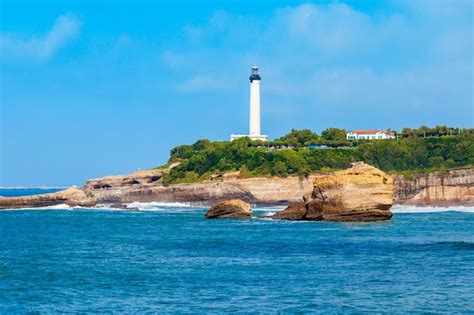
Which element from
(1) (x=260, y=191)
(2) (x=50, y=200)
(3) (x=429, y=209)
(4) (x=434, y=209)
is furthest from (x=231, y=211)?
(2) (x=50, y=200)

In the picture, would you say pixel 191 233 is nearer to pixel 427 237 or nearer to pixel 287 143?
pixel 427 237

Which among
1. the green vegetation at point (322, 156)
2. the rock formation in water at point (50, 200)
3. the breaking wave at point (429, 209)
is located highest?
the green vegetation at point (322, 156)

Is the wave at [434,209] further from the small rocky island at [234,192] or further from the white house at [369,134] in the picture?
the white house at [369,134]

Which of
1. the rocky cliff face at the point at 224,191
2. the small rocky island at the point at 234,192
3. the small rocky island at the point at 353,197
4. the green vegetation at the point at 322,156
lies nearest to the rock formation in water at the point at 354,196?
the small rocky island at the point at 353,197

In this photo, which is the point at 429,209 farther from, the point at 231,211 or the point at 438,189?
the point at 231,211

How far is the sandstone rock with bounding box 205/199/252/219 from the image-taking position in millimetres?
76062

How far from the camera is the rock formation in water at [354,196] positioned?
211ft

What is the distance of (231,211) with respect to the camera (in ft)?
251

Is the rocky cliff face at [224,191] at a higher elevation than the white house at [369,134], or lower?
lower

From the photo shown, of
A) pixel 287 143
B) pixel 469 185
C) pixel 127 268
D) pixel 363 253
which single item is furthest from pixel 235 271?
pixel 287 143

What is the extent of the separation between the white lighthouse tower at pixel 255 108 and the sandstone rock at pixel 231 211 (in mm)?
57389

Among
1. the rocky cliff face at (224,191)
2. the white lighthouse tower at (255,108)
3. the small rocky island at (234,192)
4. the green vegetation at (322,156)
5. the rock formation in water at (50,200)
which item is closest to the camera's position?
the small rocky island at (234,192)

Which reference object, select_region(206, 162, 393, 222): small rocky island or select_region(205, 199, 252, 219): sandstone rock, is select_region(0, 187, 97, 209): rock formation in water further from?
select_region(206, 162, 393, 222): small rocky island

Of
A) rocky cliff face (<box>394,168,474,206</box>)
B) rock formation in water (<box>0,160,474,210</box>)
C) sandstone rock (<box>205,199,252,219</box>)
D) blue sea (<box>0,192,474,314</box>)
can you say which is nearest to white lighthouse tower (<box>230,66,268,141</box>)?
rock formation in water (<box>0,160,474,210</box>)
